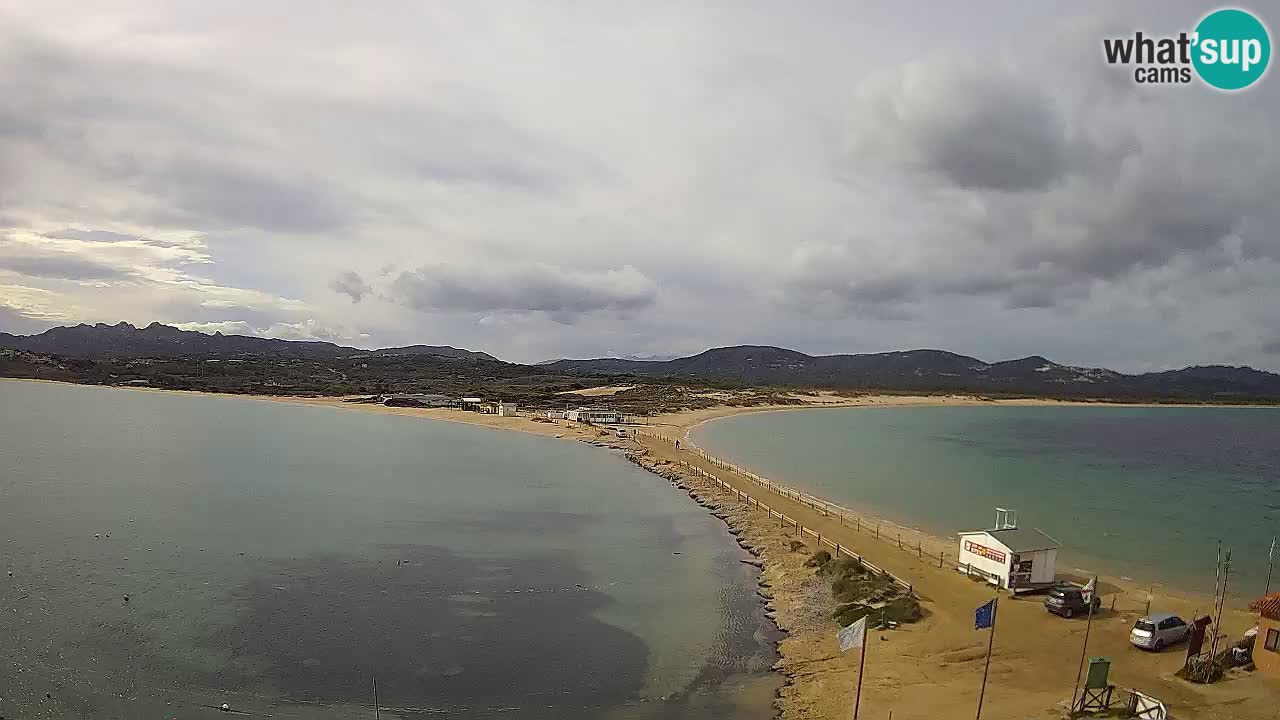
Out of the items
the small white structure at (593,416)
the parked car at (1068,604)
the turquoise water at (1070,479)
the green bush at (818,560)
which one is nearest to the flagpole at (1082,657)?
the parked car at (1068,604)

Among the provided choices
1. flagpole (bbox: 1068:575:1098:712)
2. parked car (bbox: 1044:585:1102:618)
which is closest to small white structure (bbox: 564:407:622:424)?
parked car (bbox: 1044:585:1102:618)

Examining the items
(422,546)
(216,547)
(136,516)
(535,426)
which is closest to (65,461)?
(136,516)

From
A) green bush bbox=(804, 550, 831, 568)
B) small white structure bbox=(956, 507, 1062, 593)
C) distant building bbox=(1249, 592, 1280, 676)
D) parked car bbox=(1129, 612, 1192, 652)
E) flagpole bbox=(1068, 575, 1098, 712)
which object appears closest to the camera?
flagpole bbox=(1068, 575, 1098, 712)

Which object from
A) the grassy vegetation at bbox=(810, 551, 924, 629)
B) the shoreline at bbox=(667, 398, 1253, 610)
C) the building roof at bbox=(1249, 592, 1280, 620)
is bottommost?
the shoreline at bbox=(667, 398, 1253, 610)

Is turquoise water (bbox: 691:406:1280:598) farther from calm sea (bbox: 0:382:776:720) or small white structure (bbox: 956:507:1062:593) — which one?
calm sea (bbox: 0:382:776:720)

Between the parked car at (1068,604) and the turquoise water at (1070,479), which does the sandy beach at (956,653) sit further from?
the turquoise water at (1070,479)

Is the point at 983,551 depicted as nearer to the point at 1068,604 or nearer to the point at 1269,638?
the point at 1068,604
